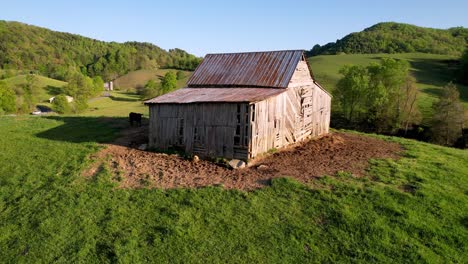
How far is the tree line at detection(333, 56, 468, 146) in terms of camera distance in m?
40.5

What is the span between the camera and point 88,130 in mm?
25422

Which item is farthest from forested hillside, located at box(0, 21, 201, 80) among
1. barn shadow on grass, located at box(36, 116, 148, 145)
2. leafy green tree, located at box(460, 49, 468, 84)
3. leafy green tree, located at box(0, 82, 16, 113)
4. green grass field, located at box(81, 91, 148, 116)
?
barn shadow on grass, located at box(36, 116, 148, 145)

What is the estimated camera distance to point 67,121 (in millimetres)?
30250

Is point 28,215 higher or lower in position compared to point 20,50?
lower

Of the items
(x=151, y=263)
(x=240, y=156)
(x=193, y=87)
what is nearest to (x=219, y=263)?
(x=151, y=263)

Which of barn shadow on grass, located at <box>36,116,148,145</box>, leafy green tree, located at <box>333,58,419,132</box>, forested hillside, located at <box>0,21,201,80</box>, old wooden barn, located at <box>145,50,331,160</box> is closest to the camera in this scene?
old wooden barn, located at <box>145,50,331,160</box>

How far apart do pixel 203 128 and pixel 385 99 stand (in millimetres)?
30947

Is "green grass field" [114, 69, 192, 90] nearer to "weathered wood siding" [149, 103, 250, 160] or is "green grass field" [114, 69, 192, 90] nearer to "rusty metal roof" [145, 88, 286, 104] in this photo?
"rusty metal roof" [145, 88, 286, 104]

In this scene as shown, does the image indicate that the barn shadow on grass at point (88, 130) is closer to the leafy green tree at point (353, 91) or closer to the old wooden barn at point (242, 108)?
the old wooden barn at point (242, 108)

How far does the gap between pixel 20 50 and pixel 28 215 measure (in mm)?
177254

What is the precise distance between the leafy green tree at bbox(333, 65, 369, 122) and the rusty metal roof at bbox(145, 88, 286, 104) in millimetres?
25244

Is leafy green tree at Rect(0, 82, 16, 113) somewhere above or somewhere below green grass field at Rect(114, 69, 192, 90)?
below

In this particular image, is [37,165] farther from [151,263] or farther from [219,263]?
[219,263]

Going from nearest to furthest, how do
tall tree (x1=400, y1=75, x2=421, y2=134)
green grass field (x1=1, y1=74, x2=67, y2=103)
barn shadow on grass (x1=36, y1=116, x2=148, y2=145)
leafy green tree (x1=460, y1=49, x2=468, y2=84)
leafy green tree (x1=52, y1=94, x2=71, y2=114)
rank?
barn shadow on grass (x1=36, y1=116, x2=148, y2=145)
tall tree (x1=400, y1=75, x2=421, y2=134)
leafy green tree (x1=52, y1=94, x2=71, y2=114)
leafy green tree (x1=460, y1=49, x2=468, y2=84)
green grass field (x1=1, y1=74, x2=67, y2=103)
